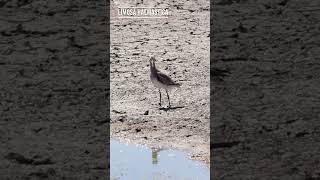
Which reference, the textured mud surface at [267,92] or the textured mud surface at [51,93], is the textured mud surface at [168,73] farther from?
the textured mud surface at [51,93]

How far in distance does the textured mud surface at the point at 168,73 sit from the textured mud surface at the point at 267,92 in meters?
0.49

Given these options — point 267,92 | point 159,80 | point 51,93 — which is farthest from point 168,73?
point 51,93

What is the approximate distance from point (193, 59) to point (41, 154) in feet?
6.97

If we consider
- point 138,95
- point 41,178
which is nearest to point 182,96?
point 138,95

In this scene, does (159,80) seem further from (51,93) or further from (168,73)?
(51,93)

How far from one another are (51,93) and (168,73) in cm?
166

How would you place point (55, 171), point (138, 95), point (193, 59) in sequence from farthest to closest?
point (193, 59) → point (138, 95) → point (55, 171)

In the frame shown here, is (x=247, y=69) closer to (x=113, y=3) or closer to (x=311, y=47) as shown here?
(x=311, y=47)

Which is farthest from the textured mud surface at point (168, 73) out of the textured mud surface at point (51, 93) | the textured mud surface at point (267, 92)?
the textured mud surface at point (51, 93)

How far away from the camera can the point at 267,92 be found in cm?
290

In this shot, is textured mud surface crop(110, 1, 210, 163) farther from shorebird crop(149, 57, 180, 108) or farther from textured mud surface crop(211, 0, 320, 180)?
textured mud surface crop(211, 0, 320, 180)

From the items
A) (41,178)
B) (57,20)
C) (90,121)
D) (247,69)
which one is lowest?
(41,178)

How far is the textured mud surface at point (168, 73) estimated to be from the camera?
3580 millimetres

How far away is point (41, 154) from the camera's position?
8.47 ft
